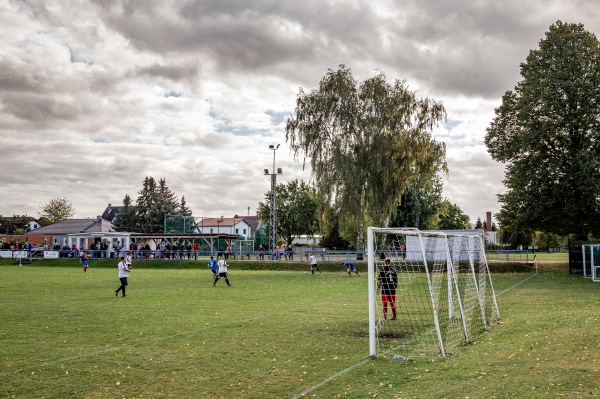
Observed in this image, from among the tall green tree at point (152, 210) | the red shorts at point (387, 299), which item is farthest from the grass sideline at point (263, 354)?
the tall green tree at point (152, 210)

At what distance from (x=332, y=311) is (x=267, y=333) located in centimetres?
512

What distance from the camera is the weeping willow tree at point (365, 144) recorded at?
151 ft

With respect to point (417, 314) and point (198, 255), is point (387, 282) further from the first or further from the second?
point (198, 255)

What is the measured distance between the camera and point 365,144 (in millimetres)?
46250

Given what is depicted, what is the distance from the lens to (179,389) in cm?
Result: 954

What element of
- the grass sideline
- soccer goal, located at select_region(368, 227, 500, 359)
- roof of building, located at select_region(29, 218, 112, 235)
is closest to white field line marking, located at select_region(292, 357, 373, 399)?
the grass sideline

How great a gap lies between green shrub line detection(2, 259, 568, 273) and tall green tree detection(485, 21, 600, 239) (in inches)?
138

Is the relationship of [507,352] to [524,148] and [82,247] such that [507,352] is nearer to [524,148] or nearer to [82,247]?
[524,148]

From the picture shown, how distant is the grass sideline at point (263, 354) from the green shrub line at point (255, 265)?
77.4ft

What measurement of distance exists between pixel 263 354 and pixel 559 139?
3666 centimetres

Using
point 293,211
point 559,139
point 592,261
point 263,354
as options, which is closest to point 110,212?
point 293,211

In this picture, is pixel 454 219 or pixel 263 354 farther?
pixel 454 219

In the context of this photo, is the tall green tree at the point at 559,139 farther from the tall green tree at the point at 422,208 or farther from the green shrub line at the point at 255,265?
the tall green tree at the point at 422,208

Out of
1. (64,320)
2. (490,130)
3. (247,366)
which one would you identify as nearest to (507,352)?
(247,366)
